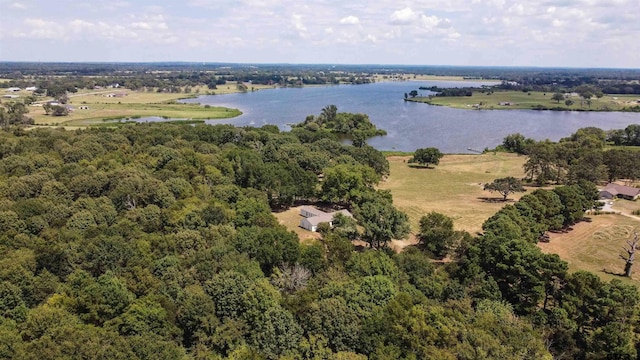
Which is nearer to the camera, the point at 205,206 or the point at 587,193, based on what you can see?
the point at 205,206

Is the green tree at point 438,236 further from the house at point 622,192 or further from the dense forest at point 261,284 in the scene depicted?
the house at point 622,192

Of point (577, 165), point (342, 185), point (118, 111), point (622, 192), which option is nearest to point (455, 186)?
point (577, 165)

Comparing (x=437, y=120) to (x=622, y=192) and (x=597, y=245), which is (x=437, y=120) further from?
(x=597, y=245)

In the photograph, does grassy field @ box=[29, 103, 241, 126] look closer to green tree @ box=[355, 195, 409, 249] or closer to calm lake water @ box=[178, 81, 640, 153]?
calm lake water @ box=[178, 81, 640, 153]

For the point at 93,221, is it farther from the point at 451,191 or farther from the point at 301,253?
the point at 451,191

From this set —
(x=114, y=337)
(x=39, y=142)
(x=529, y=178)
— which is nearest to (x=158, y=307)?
(x=114, y=337)
